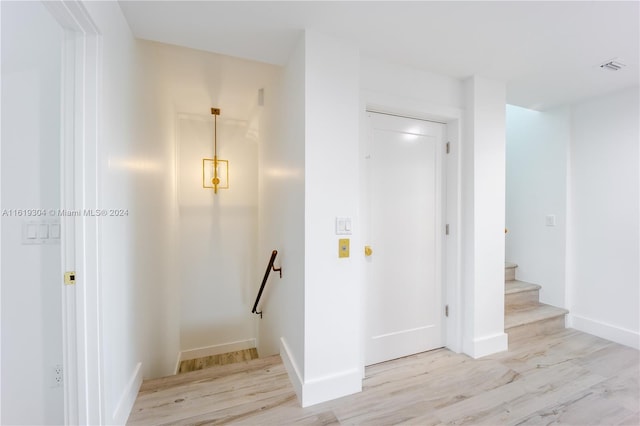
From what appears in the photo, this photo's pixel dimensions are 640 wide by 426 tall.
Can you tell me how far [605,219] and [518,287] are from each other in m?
1.06

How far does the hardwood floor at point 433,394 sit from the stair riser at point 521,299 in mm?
624

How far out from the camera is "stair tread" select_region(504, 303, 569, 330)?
104 inches

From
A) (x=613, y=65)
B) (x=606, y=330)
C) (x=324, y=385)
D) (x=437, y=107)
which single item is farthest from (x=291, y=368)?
(x=613, y=65)

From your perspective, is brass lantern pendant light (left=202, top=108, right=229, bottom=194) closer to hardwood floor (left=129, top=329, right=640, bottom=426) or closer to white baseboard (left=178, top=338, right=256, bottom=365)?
white baseboard (left=178, top=338, right=256, bottom=365)

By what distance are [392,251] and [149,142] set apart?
2.21 m

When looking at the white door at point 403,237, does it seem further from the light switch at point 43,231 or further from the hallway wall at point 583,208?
the light switch at point 43,231

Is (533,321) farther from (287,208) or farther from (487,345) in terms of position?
(287,208)

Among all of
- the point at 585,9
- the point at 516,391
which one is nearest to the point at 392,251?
the point at 516,391

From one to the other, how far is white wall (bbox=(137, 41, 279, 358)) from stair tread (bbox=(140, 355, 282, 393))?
1.33 metres

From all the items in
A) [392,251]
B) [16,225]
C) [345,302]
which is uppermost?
[16,225]

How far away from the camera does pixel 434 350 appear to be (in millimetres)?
2404

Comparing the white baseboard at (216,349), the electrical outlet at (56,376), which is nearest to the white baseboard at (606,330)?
the white baseboard at (216,349)

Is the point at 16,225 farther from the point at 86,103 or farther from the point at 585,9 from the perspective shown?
the point at 585,9

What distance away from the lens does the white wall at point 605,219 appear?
2.49m
